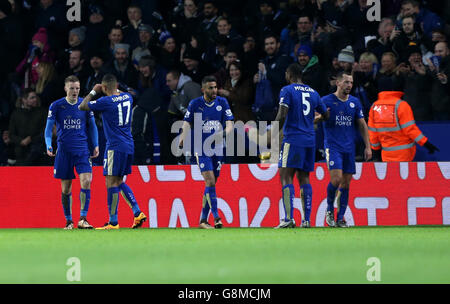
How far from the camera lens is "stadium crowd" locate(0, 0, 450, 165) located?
14297 millimetres

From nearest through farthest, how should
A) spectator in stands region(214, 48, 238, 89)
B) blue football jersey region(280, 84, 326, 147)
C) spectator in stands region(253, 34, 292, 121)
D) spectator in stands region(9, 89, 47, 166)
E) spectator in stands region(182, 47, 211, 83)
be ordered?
1. blue football jersey region(280, 84, 326, 147)
2. spectator in stands region(253, 34, 292, 121)
3. spectator in stands region(214, 48, 238, 89)
4. spectator in stands region(182, 47, 211, 83)
5. spectator in stands region(9, 89, 47, 166)

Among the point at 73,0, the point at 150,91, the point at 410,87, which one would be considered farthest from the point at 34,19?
the point at 410,87

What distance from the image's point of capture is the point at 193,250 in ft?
26.1

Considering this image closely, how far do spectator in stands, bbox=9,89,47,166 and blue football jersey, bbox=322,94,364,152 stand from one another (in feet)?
19.1

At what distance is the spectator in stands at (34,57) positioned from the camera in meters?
17.3

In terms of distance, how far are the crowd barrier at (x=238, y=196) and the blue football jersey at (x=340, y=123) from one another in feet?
3.46

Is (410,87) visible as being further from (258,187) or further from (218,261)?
(218,261)

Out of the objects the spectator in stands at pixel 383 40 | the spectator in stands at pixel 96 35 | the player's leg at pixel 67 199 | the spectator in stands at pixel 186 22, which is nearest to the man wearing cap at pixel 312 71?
the spectator in stands at pixel 383 40

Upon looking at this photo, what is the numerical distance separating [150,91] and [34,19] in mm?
4371

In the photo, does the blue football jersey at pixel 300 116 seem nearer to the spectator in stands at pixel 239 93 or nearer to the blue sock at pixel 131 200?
the blue sock at pixel 131 200

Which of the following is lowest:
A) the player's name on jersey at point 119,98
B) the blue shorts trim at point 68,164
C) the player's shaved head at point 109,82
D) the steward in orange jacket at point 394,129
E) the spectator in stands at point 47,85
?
the blue shorts trim at point 68,164

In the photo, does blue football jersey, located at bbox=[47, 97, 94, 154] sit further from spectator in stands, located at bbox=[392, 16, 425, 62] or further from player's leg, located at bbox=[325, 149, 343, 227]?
spectator in stands, located at bbox=[392, 16, 425, 62]

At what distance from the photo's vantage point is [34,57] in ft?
57.4

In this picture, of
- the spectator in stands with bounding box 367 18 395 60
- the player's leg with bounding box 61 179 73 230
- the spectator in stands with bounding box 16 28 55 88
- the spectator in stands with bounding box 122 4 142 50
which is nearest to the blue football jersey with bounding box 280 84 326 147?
the player's leg with bounding box 61 179 73 230
